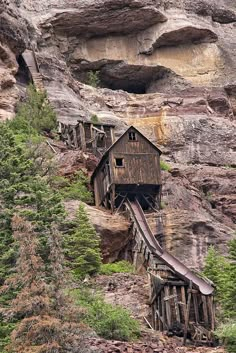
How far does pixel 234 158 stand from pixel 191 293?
32.3 metres

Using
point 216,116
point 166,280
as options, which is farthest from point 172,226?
point 216,116

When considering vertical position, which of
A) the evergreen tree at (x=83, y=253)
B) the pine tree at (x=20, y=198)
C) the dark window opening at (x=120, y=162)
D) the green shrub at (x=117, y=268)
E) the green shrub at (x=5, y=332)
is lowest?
the green shrub at (x=5, y=332)

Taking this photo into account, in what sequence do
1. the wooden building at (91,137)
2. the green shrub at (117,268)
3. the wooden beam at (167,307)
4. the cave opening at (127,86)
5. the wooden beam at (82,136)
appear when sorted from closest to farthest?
1. the wooden beam at (167,307)
2. the green shrub at (117,268)
3. the wooden beam at (82,136)
4. the wooden building at (91,137)
5. the cave opening at (127,86)

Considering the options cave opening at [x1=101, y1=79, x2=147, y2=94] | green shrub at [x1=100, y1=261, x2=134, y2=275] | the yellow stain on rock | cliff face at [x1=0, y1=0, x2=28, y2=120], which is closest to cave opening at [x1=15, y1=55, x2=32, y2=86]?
cliff face at [x1=0, y1=0, x2=28, y2=120]

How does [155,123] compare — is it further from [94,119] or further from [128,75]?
[128,75]

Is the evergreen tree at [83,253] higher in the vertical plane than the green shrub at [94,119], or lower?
lower

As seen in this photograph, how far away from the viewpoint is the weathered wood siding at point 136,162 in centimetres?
4772

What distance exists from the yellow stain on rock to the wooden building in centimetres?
1260

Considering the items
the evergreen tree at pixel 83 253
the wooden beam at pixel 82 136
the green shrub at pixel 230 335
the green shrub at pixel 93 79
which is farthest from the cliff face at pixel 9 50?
the green shrub at pixel 230 335

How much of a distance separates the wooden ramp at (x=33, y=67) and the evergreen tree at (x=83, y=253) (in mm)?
27262

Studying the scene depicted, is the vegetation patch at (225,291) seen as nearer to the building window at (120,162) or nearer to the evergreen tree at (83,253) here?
the evergreen tree at (83,253)

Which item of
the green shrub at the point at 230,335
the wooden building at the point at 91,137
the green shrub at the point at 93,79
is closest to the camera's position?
the green shrub at the point at 230,335

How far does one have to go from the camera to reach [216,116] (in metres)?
74.2

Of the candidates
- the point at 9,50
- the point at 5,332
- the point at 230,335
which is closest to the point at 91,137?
the point at 9,50
